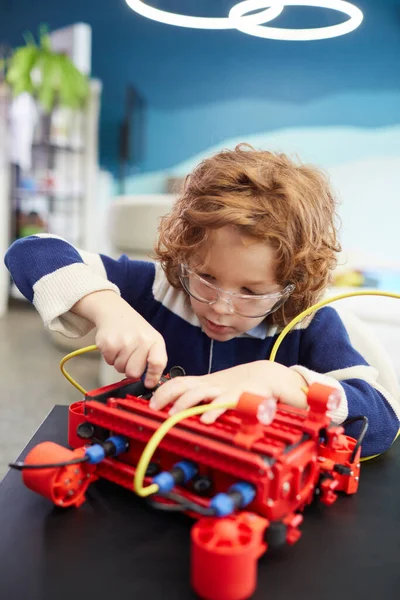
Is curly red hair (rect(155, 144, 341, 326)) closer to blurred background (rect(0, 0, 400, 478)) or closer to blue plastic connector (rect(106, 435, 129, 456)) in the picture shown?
blue plastic connector (rect(106, 435, 129, 456))

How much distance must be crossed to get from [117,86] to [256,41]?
1094 mm

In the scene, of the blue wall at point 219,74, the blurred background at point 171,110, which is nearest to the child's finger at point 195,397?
the blurred background at point 171,110

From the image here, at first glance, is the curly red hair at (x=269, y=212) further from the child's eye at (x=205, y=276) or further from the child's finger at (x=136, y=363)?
the child's finger at (x=136, y=363)

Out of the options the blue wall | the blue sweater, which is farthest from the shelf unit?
the blue sweater

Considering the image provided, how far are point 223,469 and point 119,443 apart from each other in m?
0.11

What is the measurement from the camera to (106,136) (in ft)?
13.8

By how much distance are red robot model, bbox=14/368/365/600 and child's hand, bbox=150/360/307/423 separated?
2cm

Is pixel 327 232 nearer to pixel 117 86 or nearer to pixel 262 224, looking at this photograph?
pixel 262 224

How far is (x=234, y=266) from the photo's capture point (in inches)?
27.4

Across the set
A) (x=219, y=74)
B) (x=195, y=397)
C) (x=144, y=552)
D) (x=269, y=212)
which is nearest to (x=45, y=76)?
(x=219, y=74)

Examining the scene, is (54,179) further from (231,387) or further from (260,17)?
(231,387)

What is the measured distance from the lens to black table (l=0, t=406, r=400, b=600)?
378 millimetres

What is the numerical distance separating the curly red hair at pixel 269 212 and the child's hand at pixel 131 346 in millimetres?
166

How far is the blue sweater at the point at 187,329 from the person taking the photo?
2.16 ft
